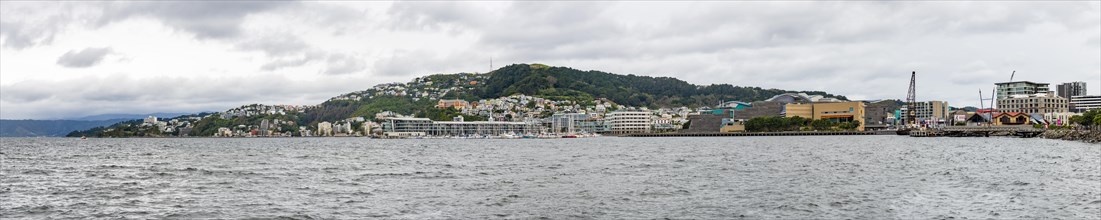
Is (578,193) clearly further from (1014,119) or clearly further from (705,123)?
(705,123)

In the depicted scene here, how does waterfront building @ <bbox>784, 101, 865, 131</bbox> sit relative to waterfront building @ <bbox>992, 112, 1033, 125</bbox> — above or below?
above

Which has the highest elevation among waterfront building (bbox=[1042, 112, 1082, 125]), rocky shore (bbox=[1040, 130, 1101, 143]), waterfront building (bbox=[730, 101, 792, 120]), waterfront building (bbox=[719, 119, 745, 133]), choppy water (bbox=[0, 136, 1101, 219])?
waterfront building (bbox=[730, 101, 792, 120])

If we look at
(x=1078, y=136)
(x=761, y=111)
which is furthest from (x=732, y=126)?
(x=1078, y=136)

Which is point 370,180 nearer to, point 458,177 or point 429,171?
point 458,177

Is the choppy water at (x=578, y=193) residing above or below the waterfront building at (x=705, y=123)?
below

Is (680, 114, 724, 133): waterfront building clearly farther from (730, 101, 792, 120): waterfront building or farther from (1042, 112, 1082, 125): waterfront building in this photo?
(1042, 112, 1082, 125): waterfront building

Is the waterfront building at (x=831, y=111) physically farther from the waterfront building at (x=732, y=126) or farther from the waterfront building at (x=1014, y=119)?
the waterfront building at (x=1014, y=119)

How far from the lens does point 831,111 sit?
181125mm

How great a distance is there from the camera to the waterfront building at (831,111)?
176 metres

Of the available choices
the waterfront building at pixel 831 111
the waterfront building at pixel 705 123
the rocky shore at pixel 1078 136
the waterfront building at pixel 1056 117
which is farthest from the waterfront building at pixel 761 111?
the rocky shore at pixel 1078 136

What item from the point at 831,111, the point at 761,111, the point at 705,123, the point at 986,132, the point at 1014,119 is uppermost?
the point at 761,111

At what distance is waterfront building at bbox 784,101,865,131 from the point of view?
577 ft

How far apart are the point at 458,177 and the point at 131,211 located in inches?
581

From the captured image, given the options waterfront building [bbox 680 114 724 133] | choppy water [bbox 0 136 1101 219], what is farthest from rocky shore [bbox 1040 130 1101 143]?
→ waterfront building [bbox 680 114 724 133]
